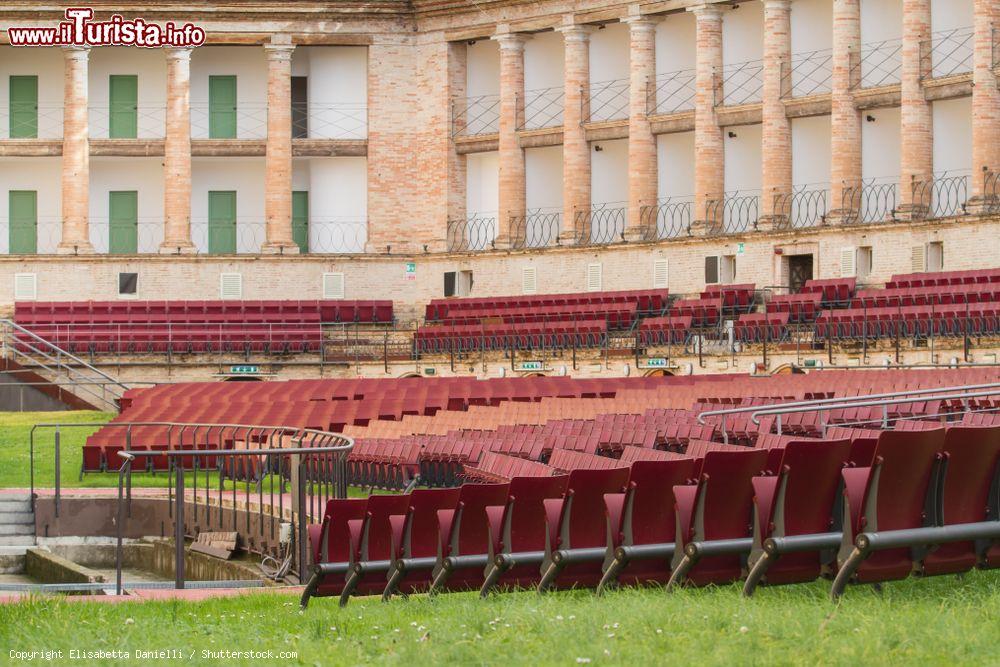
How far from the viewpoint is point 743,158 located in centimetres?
4909

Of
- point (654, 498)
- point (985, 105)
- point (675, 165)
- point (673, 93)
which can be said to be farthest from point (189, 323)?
point (654, 498)

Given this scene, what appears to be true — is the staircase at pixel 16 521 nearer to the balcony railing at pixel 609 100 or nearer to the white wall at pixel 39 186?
the balcony railing at pixel 609 100

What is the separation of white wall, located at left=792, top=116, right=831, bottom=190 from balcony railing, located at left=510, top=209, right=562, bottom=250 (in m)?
8.86

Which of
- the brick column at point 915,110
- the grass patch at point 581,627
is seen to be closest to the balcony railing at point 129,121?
the brick column at point 915,110

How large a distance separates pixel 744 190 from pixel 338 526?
38377 millimetres

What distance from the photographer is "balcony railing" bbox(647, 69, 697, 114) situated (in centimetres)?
4962

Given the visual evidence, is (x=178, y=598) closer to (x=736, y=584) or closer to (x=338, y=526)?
(x=338, y=526)

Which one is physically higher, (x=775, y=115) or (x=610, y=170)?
(x=775, y=115)

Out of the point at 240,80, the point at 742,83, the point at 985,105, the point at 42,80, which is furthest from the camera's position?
the point at 240,80

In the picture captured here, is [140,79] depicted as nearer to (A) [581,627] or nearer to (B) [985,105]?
(B) [985,105]

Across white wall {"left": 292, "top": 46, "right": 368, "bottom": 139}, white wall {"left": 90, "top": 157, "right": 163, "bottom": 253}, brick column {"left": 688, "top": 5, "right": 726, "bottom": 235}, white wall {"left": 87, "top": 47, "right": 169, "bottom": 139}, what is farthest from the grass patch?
white wall {"left": 87, "top": 47, "right": 169, "bottom": 139}

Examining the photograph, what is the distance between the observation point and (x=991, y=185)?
4069 centimetres

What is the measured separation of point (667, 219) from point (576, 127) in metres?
4.20

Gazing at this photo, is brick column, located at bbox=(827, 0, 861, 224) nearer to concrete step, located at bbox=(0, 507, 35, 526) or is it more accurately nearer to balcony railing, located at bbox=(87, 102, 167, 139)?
balcony railing, located at bbox=(87, 102, 167, 139)
